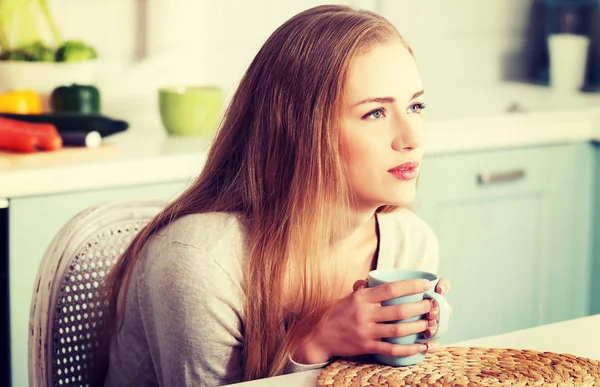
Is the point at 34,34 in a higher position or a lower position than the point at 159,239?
higher

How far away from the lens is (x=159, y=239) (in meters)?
1.28

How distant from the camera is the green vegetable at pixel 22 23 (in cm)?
229

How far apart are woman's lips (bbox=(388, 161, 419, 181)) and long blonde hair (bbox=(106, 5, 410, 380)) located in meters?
0.07

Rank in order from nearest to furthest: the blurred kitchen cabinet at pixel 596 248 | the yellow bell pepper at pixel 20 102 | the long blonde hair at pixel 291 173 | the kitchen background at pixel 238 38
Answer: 1. the long blonde hair at pixel 291 173
2. the yellow bell pepper at pixel 20 102
3. the kitchen background at pixel 238 38
4. the blurred kitchen cabinet at pixel 596 248

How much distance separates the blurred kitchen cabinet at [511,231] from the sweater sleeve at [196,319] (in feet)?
4.06

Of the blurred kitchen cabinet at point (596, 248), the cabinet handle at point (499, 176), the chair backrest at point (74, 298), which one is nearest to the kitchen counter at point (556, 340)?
the chair backrest at point (74, 298)

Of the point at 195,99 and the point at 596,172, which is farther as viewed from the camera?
the point at 596,172

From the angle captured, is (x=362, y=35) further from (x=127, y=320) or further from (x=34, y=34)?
(x=34, y=34)

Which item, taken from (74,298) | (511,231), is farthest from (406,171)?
(511,231)

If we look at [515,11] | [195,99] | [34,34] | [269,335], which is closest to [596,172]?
[515,11]

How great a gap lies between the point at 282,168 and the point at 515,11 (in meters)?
2.16

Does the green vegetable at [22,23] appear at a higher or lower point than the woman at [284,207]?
higher

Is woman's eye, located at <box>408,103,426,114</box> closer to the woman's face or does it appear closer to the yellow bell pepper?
the woman's face

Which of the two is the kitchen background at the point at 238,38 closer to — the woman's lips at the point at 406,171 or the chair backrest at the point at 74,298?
the chair backrest at the point at 74,298
